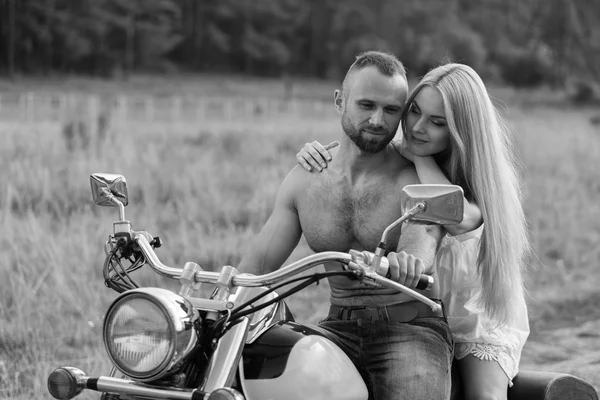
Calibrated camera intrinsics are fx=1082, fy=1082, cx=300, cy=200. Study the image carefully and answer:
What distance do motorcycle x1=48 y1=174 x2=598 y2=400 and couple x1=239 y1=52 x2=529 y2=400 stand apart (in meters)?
0.42

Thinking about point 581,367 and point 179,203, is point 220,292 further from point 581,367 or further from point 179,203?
point 179,203

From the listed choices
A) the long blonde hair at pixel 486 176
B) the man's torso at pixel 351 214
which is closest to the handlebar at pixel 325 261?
the long blonde hair at pixel 486 176

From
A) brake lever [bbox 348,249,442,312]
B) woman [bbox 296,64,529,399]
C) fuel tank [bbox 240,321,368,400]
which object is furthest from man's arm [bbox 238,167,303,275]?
brake lever [bbox 348,249,442,312]

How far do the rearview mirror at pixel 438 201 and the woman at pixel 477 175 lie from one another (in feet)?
2.30

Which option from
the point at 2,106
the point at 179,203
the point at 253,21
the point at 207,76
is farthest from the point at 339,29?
the point at 179,203

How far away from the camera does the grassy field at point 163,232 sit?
21.0ft

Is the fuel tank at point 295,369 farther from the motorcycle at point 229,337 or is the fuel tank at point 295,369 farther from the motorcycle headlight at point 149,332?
the motorcycle headlight at point 149,332

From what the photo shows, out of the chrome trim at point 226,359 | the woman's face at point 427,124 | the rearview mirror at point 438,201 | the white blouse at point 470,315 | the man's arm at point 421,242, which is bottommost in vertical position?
the white blouse at point 470,315

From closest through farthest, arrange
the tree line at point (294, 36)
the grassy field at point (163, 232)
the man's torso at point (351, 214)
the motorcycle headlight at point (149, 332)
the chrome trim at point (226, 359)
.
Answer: the motorcycle headlight at point (149, 332) → the chrome trim at point (226, 359) → the man's torso at point (351, 214) → the grassy field at point (163, 232) → the tree line at point (294, 36)

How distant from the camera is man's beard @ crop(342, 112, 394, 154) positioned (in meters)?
3.49

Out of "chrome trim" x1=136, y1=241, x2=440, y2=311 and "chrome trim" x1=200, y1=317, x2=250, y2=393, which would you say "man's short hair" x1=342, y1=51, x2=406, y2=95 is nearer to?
"chrome trim" x1=136, y1=241, x2=440, y2=311

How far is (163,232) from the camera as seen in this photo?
9680mm

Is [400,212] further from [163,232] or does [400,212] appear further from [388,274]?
[163,232]

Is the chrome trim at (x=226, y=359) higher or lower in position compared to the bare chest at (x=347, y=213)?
lower
